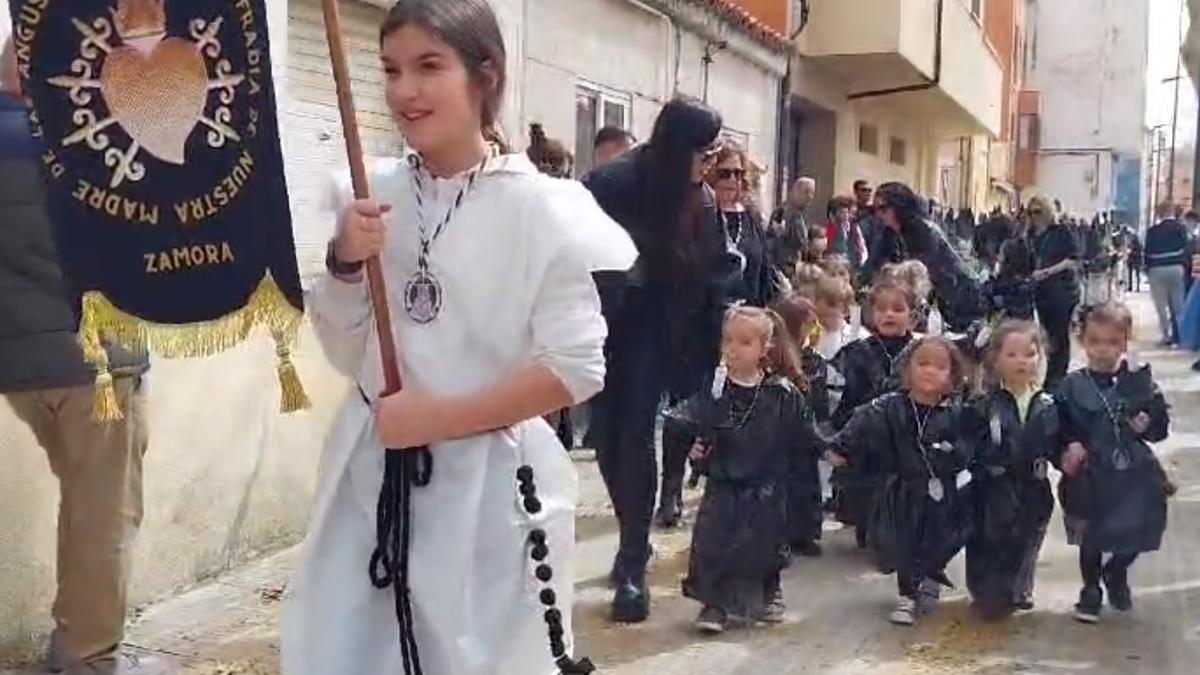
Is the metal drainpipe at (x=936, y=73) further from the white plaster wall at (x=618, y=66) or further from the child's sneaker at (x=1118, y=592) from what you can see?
the child's sneaker at (x=1118, y=592)

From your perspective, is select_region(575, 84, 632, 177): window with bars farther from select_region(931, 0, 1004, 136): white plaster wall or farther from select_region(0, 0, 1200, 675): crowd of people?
select_region(931, 0, 1004, 136): white plaster wall

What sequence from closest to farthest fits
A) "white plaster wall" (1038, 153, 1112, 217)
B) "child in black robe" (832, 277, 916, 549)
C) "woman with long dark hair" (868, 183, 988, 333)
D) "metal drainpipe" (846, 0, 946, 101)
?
"child in black robe" (832, 277, 916, 549) → "woman with long dark hair" (868, 183, 988, 333) → "metal drainpipe" (846, 0, 946, 101) → "white plaster wall" (1038, 153, 1112, 217)

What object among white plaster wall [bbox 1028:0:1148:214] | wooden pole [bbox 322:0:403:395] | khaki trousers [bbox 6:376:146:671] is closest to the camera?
wooden pole [bbox 322:0:403:395]

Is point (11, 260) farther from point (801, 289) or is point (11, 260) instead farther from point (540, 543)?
point (801, 289)

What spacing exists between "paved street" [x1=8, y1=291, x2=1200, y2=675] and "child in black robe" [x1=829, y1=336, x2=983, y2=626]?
0.22 m

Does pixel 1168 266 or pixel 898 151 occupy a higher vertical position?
pixel 898 151

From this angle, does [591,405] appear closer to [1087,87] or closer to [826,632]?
[826,632]

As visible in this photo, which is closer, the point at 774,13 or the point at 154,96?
the point at 154,96

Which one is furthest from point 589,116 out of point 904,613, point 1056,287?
point 904,613

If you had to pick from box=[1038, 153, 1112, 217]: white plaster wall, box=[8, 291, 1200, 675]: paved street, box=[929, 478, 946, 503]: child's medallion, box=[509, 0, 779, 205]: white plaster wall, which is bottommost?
box=[8, 291, 1200, 675]: paved street

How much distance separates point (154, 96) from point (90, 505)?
2.34 metres

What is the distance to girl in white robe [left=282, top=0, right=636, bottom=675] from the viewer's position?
2.58 metres

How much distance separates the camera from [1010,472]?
19.5ft

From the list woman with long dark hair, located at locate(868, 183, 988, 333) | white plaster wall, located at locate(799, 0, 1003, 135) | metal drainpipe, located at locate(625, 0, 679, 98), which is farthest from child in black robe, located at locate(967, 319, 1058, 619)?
white plaster wall, located at locate(799, 0, 1003, 135)
